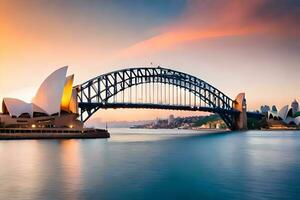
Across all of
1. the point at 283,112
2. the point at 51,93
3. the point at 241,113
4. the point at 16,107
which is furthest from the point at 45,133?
the point at 283,112

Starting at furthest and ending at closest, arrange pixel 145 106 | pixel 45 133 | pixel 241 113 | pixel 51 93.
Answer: pixel 241 113 → pixel 145 106 → pixel 51 93 → pixel 45 133

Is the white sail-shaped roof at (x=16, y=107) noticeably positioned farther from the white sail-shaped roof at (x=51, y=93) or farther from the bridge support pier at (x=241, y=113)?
the bridge support pier at (x=241, y=113)

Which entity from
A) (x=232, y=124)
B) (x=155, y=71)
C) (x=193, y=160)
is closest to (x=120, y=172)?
(x=193, y=160)

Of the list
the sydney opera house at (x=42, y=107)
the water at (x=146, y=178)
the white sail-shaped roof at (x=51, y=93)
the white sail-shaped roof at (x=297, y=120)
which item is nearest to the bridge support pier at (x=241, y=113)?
the white sail-shaped roof at (x=297, y=120)

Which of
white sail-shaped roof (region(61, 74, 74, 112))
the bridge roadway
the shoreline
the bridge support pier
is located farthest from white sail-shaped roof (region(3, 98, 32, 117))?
the bridge support pier

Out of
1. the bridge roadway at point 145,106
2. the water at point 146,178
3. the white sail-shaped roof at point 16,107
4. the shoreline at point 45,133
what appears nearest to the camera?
the water at point 146,178

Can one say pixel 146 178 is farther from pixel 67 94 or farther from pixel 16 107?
pixel 67 94
